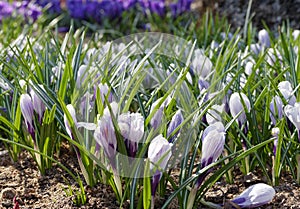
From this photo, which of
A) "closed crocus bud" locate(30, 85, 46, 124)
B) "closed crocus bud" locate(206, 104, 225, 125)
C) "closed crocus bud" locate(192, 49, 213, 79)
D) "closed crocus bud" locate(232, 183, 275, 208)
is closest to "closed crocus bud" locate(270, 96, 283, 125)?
"closed crocus bud" locate(206, 104, 225, 125)

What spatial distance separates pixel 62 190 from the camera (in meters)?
1.80

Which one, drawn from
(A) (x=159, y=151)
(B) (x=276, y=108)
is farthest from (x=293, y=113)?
(A) (x=159, y=151)

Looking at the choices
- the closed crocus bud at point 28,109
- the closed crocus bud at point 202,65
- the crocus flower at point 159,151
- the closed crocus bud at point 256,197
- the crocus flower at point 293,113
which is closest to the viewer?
the crocus flower at point 159,151

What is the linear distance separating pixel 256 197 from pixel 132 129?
1.35 ft

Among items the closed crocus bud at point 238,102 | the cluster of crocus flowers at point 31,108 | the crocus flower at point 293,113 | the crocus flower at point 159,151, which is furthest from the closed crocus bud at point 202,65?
the crocus flower at point 159,151

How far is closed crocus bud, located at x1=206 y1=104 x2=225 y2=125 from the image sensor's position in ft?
5.75

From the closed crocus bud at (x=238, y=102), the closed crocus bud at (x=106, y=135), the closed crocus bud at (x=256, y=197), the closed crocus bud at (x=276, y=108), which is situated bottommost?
the closed crocus bud at (x=256, y=197)

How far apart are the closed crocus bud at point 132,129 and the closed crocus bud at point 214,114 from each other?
325 millimetres

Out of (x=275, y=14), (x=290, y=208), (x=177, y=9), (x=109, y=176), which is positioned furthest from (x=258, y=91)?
(x=177, y=9)

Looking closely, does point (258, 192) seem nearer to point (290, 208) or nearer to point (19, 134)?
point (290, 208)

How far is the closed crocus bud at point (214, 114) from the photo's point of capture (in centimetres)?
175

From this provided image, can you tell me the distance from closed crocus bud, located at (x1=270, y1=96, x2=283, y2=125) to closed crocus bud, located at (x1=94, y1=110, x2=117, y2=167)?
0.58 m

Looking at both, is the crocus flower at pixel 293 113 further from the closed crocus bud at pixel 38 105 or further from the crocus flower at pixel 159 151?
the closed crocus bud at pixel 38 105

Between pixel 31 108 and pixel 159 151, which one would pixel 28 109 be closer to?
pixel 31 108
